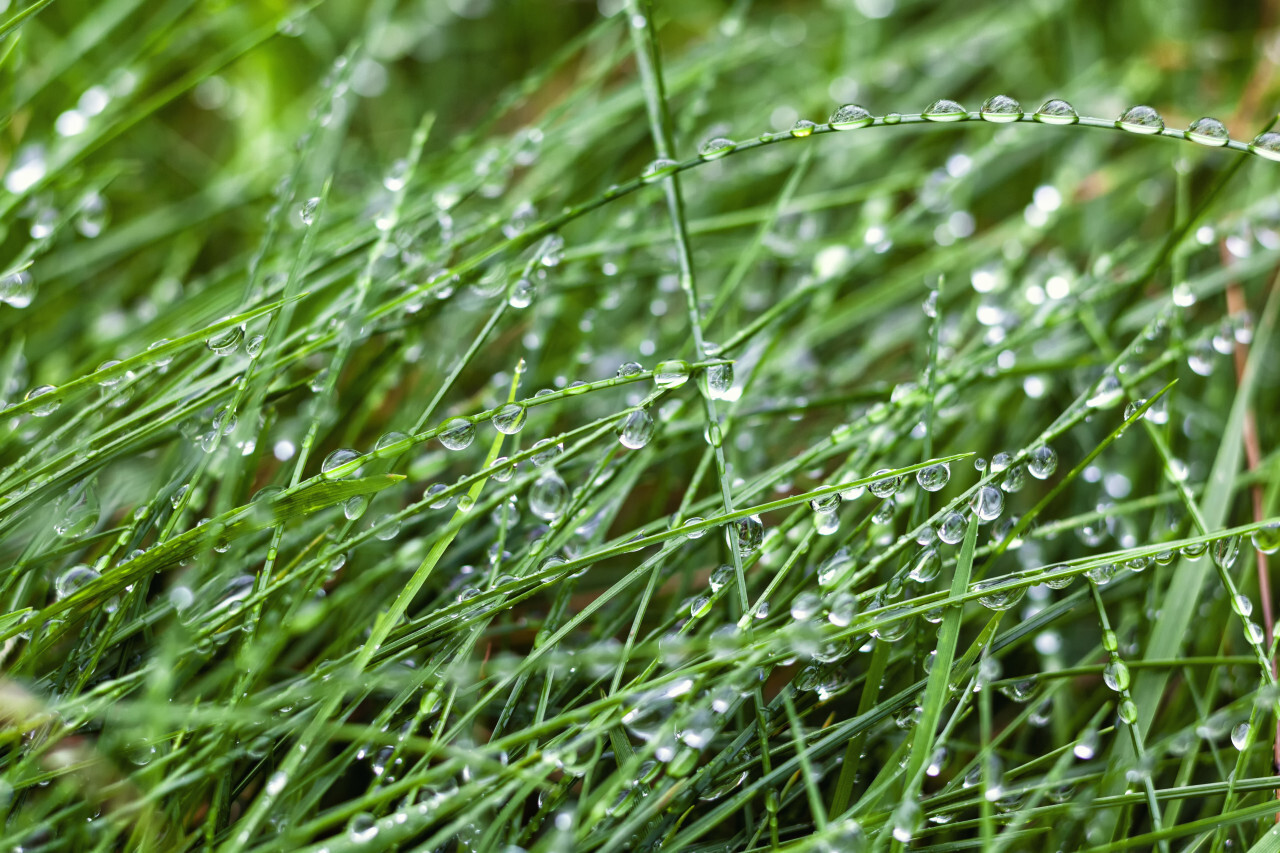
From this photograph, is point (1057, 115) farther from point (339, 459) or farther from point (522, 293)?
point (339, 459)

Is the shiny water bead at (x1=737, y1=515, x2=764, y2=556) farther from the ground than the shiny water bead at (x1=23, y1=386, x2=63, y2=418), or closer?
closer

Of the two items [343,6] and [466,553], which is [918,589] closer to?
[466,553]

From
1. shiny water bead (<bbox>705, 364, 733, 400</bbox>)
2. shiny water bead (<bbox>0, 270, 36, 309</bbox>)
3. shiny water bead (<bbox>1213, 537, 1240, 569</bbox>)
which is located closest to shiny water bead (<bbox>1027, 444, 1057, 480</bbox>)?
shiny water bead (<bbox>1213, 537, 1240, 569</bbox>)

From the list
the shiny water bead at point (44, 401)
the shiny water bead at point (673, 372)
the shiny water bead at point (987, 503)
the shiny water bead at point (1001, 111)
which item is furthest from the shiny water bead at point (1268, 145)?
the shiny water bead at point (44, 401)

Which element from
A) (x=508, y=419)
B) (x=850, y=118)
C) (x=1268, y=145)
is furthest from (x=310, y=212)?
(x=1268, y=145)

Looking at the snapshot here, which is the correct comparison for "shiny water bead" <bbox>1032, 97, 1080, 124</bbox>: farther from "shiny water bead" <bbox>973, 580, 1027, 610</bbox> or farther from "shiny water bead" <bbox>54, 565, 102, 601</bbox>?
"shiny water bead" <bbox>54, 565, 102, 601</bbox>

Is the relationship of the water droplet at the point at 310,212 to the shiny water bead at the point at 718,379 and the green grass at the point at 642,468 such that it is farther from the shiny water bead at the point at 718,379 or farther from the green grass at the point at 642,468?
the shiny water bead at the point at 718,379
